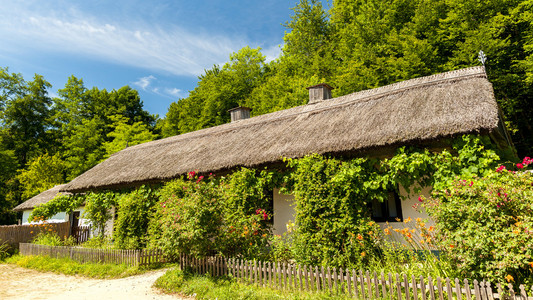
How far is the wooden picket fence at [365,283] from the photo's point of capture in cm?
393

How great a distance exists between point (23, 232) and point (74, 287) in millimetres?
8403

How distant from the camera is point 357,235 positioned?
600cm

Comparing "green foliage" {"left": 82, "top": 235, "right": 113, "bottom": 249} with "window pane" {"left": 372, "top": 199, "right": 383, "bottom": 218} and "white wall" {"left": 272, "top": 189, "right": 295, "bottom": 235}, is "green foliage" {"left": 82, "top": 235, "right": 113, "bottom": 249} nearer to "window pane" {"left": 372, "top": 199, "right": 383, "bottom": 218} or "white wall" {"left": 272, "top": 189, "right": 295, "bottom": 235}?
"white wall" {"left": 272, "top": 189, "right": 295, "bottom": 235}

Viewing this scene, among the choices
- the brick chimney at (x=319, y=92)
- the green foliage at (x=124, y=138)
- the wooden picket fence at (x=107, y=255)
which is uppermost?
the green foliage at (x=124, y=138)

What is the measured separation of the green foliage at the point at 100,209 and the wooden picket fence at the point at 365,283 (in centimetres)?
623

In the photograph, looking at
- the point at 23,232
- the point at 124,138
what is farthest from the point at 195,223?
the point at 124,138

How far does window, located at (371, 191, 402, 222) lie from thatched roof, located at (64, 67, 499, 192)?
1.83m

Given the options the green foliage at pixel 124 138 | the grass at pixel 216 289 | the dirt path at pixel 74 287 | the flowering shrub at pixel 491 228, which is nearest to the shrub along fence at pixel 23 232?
the dirt path at pixel 74 287

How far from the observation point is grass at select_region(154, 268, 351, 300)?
5.18 metres

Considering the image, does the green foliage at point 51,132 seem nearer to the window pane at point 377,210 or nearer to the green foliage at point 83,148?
the green foliage at point 83,148

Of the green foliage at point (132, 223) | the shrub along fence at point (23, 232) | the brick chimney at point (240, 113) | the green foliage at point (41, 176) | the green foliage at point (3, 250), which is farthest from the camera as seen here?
the green foliage at point (41, 176)

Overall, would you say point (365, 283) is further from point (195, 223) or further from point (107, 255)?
point (107, 255)

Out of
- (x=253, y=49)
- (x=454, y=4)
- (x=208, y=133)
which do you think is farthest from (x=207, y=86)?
(x=454, y=4)

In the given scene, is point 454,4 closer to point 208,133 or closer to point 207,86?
point 208,133
